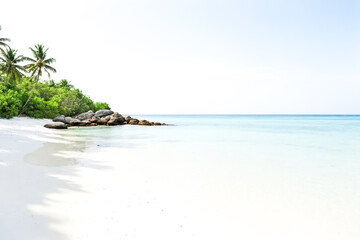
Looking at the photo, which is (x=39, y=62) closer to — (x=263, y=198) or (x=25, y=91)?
(x=25, y=91)

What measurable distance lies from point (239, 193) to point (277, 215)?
1.41m

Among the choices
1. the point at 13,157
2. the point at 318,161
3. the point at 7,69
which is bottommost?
the point at 318,161

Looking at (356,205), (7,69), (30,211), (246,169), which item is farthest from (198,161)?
(7,69)

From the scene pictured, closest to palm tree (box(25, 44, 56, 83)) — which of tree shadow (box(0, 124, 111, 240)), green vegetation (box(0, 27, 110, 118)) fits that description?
green vegetation (box(0, 27, 110, 118))

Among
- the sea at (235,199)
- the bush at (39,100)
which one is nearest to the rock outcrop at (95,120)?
the bush at (39,100)

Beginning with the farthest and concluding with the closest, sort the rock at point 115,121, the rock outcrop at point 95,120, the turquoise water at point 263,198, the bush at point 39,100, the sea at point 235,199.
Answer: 1. the rock at point 115,121
2. the rock outcrop at point 95,120
3. the bush at point 39,100
4. the turquoise water at point 263,198
5. the sea at point 235,199

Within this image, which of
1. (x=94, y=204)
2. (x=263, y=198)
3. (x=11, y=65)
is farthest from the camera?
(x=11, y=65)

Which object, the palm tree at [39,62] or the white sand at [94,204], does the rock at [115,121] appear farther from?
the white sand at [94,204]

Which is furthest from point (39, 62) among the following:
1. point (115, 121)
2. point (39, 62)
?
point (115, 121)

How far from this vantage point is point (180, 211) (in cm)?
472

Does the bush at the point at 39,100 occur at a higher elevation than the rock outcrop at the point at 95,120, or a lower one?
higher

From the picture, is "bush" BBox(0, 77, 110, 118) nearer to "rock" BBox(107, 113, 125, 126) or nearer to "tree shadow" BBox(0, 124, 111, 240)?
"rock" BBox(107, 113, 125, 126)

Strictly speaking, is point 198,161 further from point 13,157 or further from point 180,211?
point 13,157

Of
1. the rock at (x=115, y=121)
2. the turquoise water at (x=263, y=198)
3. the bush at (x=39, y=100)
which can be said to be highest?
the bush at (x=39, y=100)
